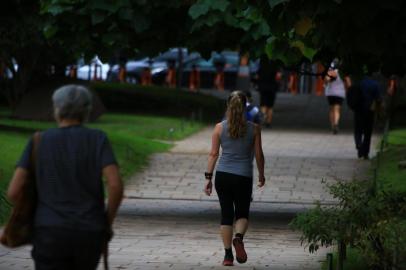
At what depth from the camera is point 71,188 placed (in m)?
6.29

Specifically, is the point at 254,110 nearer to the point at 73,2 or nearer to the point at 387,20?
the point at 73,2

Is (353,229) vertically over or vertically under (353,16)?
under

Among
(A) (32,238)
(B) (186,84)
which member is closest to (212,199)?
(A) (32,238)

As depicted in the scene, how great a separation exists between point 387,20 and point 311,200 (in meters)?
7.96

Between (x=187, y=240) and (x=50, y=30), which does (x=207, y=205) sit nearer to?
(x=187, y=240)

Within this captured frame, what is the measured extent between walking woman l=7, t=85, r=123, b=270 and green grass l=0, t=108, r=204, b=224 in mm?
7272

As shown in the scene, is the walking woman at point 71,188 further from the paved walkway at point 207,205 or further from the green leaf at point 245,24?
the green leaf at point 245,24

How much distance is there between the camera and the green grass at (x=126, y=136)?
17.6m

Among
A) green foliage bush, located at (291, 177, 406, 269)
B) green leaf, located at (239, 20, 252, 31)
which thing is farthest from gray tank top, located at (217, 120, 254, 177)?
green leaf, located at (239, 20, 252, 31)

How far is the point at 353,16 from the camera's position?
8773 mm

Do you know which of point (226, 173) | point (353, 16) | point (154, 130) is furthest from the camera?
point (154, 130)

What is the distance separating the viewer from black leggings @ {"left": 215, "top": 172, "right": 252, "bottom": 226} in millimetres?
10961

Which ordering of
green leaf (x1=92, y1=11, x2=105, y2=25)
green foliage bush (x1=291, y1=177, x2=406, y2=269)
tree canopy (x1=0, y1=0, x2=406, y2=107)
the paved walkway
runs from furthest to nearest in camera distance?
1. green leaf (x1=92, y1=11, x2=105, y2=25)
2. the paved walkway
3. tree canopy (x1=0, y1=0, x2=406, y2=107)
4. green foliage bush (x1=291, y1=177, x2=406, y2=269)

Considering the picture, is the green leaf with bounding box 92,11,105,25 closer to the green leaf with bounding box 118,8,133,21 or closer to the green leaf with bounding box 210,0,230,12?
the green leaf with bounding box 118,8,133,21
